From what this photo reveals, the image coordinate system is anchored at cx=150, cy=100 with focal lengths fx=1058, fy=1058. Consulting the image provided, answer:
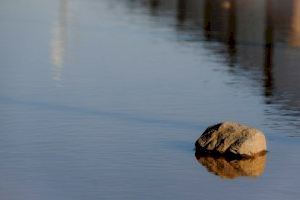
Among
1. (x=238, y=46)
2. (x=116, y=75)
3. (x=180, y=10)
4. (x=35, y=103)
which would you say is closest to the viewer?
(x=35, y=103)

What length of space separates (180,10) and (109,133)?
33.6 meters

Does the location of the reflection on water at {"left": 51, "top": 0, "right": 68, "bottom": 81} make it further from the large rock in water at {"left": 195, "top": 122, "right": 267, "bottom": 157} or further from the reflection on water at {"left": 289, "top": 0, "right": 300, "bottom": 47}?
the large rock in water at {"left": 195, "top": 122, "right": 267, "bottom": 157}

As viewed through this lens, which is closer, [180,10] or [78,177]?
[78,177]

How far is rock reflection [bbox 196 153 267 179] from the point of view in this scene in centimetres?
1931

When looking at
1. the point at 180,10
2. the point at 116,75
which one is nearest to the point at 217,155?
the point at 116,75

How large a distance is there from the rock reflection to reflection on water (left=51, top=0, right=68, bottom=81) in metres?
10.9

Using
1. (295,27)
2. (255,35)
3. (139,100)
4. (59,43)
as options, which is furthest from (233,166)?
(295,27)

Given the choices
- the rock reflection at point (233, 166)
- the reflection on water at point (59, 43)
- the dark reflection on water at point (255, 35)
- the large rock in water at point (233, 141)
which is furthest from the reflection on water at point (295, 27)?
the rock reflection at point (233, 166)

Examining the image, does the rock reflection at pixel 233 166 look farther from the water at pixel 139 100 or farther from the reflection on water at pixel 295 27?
the reflection on water at pixel 295 27

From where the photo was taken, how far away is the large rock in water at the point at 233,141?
20.5 m

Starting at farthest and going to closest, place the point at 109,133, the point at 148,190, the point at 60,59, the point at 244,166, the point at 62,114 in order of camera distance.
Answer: the point at 60,59 < the point at 62,114 < the point at 109,133 < the point at 244,166 < the point at 148,190

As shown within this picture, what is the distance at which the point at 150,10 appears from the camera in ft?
183

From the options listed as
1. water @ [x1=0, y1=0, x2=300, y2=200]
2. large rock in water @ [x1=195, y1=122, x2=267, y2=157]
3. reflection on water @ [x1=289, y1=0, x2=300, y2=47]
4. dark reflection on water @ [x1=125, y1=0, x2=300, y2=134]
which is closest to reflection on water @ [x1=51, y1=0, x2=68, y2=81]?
water @ [x1=0, y1=0, x2=300, y2=200]

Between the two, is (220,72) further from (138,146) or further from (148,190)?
(148,190)
